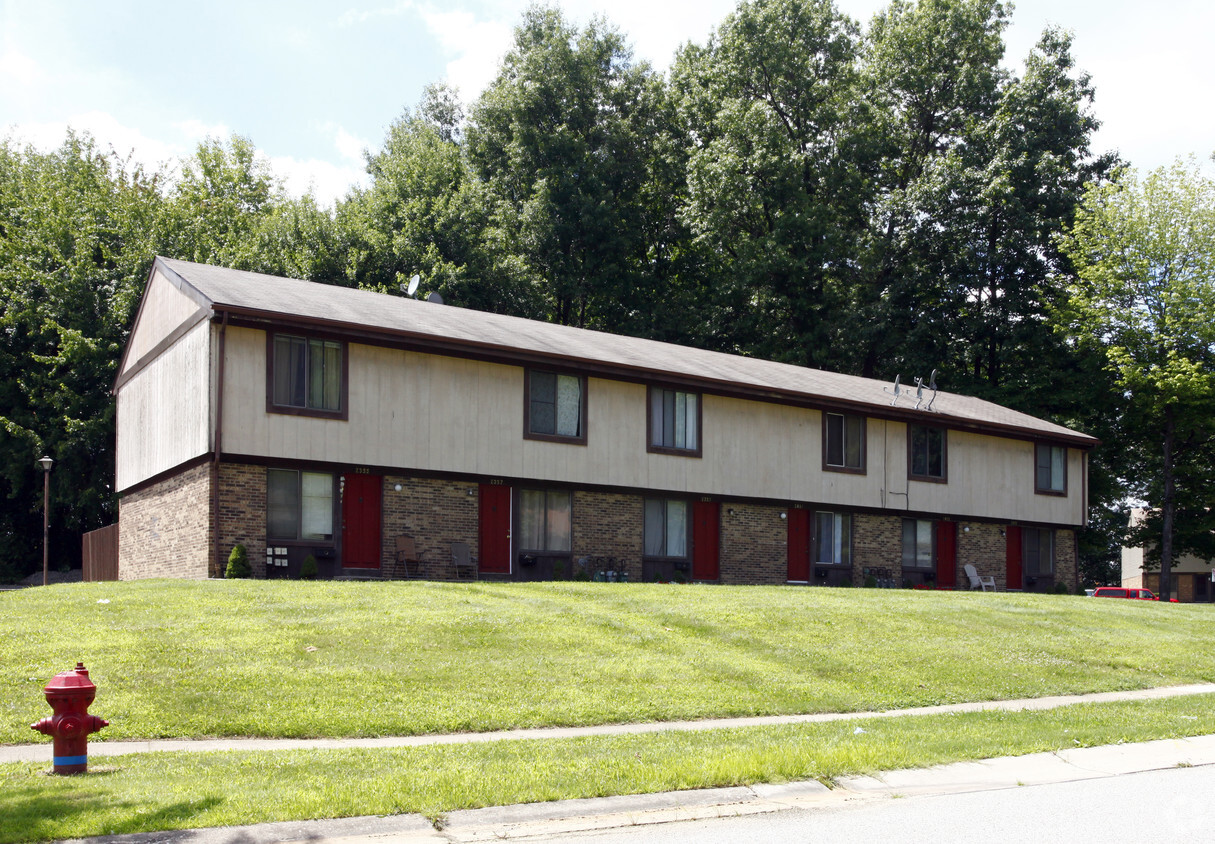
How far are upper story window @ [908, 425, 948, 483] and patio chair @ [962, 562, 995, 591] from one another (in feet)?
9.25

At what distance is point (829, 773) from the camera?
991cm

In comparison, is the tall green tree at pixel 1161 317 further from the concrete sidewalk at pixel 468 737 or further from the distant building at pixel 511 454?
the concrete sidewalk at pixel 468 737

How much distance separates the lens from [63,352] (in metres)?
37.7

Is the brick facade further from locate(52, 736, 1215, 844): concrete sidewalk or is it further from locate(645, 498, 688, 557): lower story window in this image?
locate(52, 736, 1215, 844): concrete sidewalk

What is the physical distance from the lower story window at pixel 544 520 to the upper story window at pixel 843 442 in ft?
27.9

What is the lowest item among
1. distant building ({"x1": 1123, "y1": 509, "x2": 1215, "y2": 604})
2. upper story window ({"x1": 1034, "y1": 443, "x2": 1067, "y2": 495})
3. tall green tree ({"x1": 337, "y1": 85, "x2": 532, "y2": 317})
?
distant building ({"x1": 1123, "y1": 509, "x2": 1215, "y2": 604})

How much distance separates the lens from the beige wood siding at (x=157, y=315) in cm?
2489

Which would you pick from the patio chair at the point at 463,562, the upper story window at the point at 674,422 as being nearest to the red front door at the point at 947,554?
the upper story window at the point at 674,422

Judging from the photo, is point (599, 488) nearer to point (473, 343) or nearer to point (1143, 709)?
point (473, 343)

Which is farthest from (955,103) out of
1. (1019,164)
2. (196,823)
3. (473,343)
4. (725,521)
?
(196,823)

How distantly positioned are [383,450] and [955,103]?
37.2 meters

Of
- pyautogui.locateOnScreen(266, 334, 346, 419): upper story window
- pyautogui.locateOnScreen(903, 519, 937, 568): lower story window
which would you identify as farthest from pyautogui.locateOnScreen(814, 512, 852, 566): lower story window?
pyautogui.locateOnScreen(266, 334, 346, 419): upper story window

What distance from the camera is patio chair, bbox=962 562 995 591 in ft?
112

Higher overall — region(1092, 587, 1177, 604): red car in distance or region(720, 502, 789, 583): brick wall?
region(720, 502, 789, 583): brick wall
